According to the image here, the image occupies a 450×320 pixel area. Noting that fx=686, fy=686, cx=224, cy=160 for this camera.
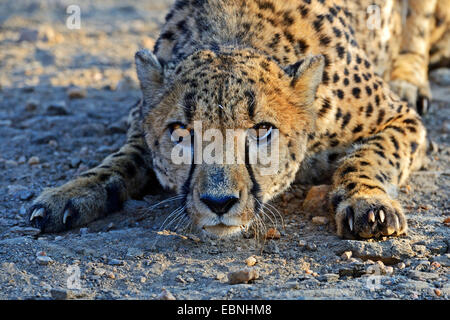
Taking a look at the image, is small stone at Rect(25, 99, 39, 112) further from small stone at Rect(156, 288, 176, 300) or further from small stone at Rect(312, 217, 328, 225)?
small stone at Rect(156, 288, 176, 300)

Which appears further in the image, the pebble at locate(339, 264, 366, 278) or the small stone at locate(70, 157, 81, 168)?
the small stone at locate(70, 157, 81, 168)

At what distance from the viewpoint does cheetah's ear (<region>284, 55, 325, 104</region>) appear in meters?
3.87

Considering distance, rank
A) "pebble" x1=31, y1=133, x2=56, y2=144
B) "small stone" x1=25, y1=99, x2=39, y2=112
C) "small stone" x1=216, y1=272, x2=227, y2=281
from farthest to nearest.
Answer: "small stone" x1=25, y1=99, x2=39, y2=112 < "pebble" x1=31, y1=133, x2=56, y2=144 < "small stone" x1=216, y1=272, x2=227, y2=281

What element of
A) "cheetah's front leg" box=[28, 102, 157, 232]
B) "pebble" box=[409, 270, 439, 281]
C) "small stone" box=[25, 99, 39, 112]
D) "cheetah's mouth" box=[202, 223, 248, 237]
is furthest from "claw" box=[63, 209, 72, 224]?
"small stone" box=[25, 99, 39, 112]

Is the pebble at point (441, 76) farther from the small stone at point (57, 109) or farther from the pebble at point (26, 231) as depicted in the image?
the pebble at point (26, 231)

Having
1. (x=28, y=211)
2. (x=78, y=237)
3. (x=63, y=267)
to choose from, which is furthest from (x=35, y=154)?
(x=63, y=267)

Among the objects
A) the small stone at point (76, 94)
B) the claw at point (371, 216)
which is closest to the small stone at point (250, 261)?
the claw at point (371, 216)

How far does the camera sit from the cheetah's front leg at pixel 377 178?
11.9 ft

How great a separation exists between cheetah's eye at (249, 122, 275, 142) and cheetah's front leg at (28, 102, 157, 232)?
1.14 metres

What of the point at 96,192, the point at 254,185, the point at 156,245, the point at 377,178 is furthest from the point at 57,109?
the point at 377,178

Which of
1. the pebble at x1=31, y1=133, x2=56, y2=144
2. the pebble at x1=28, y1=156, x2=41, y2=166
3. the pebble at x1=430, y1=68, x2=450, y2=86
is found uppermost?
the pebble at x1=430, y1=68, x2=450, y2=86

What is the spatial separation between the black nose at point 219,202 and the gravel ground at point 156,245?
1.00 feet

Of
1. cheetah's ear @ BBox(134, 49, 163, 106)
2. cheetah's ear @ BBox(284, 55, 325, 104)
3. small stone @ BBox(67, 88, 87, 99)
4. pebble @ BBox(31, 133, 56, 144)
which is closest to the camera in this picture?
cheetah's ear @ BBox(284, 55, 325, 104)

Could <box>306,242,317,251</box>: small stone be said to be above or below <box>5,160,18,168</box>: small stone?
below
